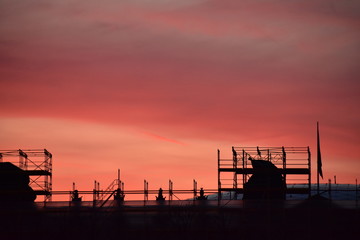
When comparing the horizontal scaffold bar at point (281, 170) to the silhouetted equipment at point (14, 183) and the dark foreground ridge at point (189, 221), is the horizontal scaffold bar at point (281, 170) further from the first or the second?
the silhouetted equipment at point (14, 183)

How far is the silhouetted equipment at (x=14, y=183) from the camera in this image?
8831cm

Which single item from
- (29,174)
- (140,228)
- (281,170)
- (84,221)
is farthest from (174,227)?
(29,174)

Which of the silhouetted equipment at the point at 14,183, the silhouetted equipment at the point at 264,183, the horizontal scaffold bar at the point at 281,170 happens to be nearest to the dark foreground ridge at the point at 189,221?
the silhouetted equipment at the point at 264,183

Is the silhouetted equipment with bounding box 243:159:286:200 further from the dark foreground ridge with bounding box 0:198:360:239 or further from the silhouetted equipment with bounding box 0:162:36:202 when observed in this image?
the silhouetted equipment with bounding box 0:162:36:202

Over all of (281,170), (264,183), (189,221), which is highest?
(281,170)

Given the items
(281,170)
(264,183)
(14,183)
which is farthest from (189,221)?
(14,183)

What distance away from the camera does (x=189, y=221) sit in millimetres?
64750

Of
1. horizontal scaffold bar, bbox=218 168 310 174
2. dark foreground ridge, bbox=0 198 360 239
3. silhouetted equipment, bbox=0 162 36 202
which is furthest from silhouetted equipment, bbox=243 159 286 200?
silhouetted equipment, bbox=0 162 36 202

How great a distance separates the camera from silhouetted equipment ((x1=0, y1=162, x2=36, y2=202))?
88.3 metres

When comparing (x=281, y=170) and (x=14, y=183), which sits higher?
(x=281, y=170)

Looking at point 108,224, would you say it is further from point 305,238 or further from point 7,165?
point 7,165

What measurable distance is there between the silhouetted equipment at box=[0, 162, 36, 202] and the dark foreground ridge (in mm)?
19429

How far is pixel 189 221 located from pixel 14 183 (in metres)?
32.9

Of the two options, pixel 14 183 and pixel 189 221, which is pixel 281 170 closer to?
pixel 189 221
